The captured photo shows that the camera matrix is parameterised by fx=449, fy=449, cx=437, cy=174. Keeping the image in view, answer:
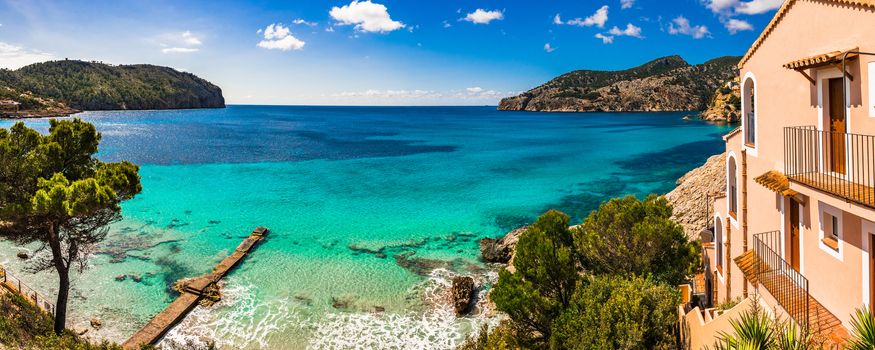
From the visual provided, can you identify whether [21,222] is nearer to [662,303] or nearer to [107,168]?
[107,168]

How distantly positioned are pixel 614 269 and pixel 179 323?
16457mm

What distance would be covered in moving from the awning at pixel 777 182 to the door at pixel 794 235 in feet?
2.07

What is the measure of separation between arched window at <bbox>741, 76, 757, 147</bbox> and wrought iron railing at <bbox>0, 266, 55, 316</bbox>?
76.4 ft

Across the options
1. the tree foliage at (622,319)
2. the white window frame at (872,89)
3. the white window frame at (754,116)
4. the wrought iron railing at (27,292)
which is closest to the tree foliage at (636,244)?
the tree foliage at (622,319)

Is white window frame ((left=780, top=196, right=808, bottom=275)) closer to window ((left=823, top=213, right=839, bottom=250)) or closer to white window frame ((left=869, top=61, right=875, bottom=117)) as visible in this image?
window ((left=823, top=213, right=839, bottom=250))

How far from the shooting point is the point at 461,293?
1905cm

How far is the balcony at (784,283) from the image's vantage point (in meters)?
7.53

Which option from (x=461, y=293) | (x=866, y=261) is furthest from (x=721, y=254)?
(x=461, y=293)

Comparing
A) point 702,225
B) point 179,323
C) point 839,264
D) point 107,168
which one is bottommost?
point 179,323

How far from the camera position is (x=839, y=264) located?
7543mm

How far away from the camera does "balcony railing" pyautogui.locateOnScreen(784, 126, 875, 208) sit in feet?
20.8

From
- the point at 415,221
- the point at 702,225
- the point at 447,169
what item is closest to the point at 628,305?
the point at 702,225

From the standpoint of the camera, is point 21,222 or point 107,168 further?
point 107,168

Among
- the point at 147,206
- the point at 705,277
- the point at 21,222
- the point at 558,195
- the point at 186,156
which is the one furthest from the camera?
the point at 186,156
